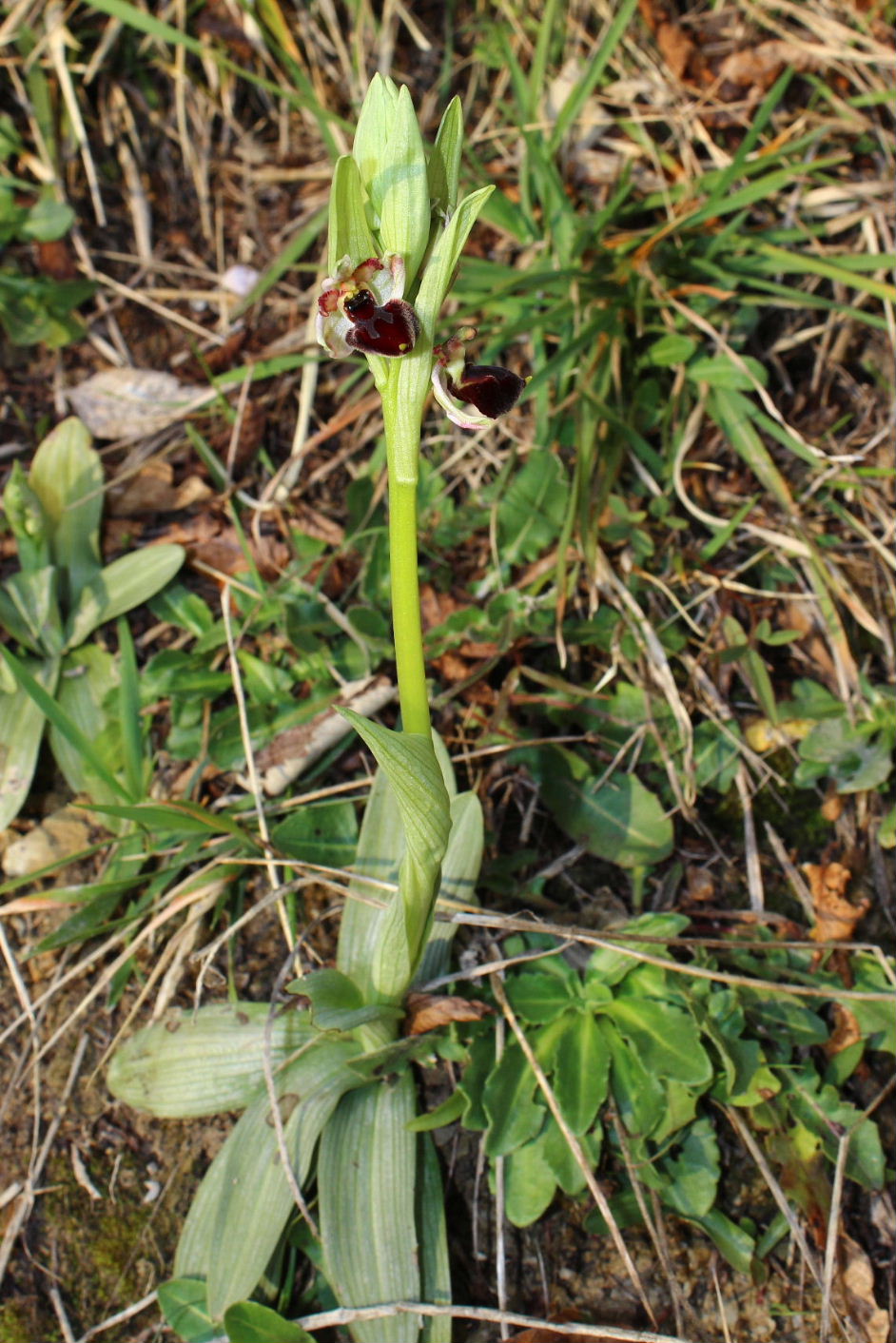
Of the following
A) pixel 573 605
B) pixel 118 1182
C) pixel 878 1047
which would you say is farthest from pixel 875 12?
pixel 118 1182

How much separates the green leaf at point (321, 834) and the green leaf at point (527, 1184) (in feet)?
2.51

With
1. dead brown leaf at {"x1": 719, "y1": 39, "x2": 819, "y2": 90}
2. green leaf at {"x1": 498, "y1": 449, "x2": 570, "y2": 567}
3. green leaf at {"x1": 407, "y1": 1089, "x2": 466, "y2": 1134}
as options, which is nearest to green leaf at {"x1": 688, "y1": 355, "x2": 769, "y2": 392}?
green leaf at {"x1": 498, "y1": 449, "x2": 570, "y2": 567}

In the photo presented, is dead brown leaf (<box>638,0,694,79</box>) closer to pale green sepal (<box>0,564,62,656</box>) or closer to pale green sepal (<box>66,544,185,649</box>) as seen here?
pale green sepal (<box>66,544,185,649</box>)

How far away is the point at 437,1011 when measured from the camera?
87.7 inches

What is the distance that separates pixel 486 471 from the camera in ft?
10.3

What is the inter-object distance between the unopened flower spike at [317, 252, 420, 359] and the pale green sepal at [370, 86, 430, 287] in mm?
43

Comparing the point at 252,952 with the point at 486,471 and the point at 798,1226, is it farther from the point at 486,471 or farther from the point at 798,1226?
the point at 486,471

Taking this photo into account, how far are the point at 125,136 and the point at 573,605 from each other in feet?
8.34

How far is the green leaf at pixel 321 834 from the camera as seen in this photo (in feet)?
8.29

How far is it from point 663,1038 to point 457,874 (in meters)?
0.56

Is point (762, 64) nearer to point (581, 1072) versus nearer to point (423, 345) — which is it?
point (423, 345)

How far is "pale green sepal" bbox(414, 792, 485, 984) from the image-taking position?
7.66 feet

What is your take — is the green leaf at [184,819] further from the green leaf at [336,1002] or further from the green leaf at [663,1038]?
the green leaf at [663,1038]

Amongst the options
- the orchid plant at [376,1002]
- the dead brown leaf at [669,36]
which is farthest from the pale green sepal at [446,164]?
the dead brown leaf at [669,36]
